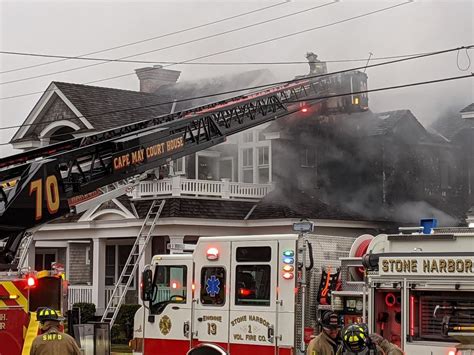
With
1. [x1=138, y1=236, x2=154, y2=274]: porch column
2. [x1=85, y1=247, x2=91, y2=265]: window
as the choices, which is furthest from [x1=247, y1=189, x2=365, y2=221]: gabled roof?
[x1=85, y1=247, x2=91, y2=265]: window

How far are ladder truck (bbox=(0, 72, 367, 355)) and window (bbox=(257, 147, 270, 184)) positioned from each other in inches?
317

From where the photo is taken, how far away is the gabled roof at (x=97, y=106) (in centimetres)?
2983

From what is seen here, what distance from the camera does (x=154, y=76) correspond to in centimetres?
3494

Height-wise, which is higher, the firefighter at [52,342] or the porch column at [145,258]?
the porch column at [145,258]

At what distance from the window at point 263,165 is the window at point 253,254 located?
14974 millimetres

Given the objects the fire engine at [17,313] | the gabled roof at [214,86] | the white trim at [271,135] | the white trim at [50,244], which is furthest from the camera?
the white trim at [50,244]

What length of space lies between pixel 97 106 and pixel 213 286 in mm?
17326

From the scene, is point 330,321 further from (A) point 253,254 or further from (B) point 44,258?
(B) point 44,258

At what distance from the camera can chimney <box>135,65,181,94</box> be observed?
34.8 m

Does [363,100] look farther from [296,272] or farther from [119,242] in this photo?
[296,272]

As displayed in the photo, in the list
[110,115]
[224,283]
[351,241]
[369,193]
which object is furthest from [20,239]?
[110,115]

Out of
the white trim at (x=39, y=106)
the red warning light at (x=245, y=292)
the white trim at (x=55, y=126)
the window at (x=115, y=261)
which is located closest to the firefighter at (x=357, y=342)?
the red warning light at (x=245, y=292)

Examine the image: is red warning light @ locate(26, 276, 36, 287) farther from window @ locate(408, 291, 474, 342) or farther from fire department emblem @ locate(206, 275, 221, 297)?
window @ locate(408, 291, 474, 342)

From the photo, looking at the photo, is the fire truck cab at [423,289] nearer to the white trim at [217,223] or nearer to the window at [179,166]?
the white trim at [217,223]
